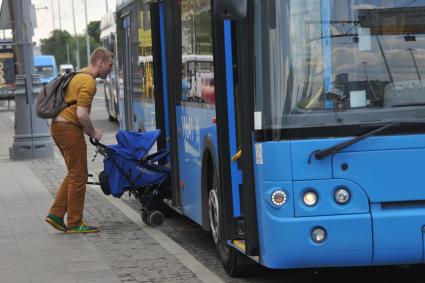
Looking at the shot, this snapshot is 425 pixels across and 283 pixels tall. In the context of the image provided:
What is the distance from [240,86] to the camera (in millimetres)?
6824

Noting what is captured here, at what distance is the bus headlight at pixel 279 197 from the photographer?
638cm

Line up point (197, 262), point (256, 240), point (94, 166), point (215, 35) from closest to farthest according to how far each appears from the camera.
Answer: point (256, 240) → point (215, 35) → point (197, 262) → point (94, 166)

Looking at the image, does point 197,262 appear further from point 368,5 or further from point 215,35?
point 368,5

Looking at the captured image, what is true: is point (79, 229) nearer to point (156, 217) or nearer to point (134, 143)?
point (156, 217)

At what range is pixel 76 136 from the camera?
10195mm

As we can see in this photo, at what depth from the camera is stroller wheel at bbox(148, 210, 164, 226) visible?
10781 millimetres

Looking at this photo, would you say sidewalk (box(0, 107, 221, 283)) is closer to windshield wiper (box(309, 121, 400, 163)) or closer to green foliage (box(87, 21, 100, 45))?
windshield wiper (box(309, 121, 400, 163))

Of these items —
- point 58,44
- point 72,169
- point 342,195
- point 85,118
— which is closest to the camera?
point 342,195

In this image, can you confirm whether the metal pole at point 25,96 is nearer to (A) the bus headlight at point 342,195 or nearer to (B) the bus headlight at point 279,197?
(B) the bus headlight at point 279,197

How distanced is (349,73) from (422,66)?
1.55ft

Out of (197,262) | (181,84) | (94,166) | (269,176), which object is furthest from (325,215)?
(94,166)

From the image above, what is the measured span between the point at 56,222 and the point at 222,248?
2794 millimetres

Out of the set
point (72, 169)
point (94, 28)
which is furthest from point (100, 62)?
point (94, 28)

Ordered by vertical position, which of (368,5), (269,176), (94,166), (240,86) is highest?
(368,5)
